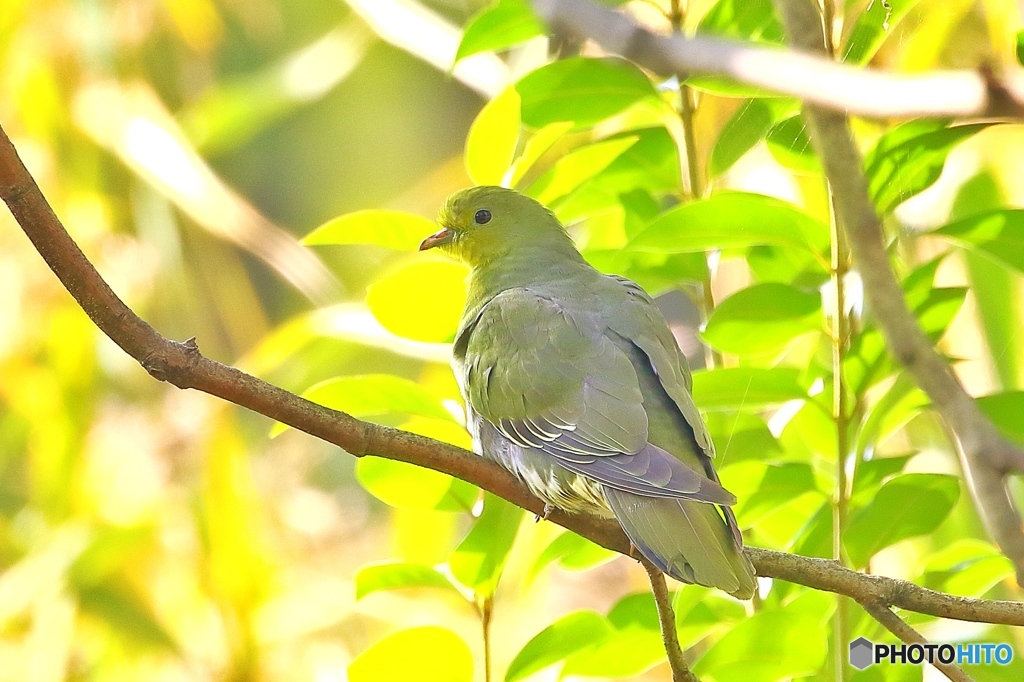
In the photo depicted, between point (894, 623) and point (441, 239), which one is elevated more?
point (441, 239)

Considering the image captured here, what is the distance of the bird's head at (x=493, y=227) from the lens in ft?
7.11

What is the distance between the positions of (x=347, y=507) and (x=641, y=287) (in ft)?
8.03

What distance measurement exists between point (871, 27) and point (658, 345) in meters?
0.57

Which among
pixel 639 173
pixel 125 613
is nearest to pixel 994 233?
pixel 639 173

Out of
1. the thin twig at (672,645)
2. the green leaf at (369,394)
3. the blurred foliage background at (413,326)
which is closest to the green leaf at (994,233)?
the blurred foliage background at (413,326)

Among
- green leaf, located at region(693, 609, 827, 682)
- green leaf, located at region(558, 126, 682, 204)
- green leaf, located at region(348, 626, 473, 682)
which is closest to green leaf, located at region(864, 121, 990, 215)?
green leaf, located at region(558, 126, 682, 204)

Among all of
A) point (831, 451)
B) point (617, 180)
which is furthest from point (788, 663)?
point (617, 180)

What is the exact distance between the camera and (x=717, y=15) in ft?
4.99

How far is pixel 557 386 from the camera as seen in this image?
5.64 feet

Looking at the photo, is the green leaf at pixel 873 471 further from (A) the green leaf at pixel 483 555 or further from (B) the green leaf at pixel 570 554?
(A) the green leaf at pixel 483 555

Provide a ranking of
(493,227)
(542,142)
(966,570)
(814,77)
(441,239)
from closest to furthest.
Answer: (814,77) → (966,570) → (542,142) → (441,239) → (493,227)

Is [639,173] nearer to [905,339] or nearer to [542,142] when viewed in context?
[542,142]

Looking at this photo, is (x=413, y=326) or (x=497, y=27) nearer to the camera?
(x=497, y=27)

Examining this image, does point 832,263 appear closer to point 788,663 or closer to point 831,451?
point 831,451
